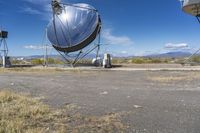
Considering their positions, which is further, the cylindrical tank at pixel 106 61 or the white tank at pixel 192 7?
→ the cylindrical tank at pixel 106 61

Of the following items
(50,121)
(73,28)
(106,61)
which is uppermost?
(73,28)

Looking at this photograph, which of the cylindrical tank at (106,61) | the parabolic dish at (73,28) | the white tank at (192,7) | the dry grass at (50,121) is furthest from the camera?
the cylindrical tank at (106,61)

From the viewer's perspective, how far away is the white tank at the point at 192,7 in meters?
A: 29.2

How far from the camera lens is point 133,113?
403 inches

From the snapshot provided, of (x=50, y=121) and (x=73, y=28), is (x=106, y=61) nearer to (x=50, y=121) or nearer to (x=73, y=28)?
(x=73, y=28)

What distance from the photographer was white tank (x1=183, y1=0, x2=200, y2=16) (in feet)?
95.8

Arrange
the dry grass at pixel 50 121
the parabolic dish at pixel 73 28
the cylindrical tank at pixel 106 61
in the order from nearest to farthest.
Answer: the dry grass at pixel 50 121, the parabolic dish at pixel 73 28, the cylindrical tank at pixel 106 61

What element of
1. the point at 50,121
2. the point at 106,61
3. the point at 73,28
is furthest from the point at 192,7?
the point at 50,121

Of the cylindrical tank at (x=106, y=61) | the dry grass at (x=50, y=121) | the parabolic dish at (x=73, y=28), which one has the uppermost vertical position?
the parabolic dish at (x=73, y=28)

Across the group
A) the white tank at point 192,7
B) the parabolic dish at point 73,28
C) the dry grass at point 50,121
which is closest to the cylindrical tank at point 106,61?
the parabolic dish at point 73,28

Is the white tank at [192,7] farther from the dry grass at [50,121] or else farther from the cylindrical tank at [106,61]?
the dry grass at [50,121]

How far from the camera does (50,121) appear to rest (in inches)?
361

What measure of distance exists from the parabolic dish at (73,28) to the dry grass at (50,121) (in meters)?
28.1

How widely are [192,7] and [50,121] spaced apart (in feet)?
79.4
